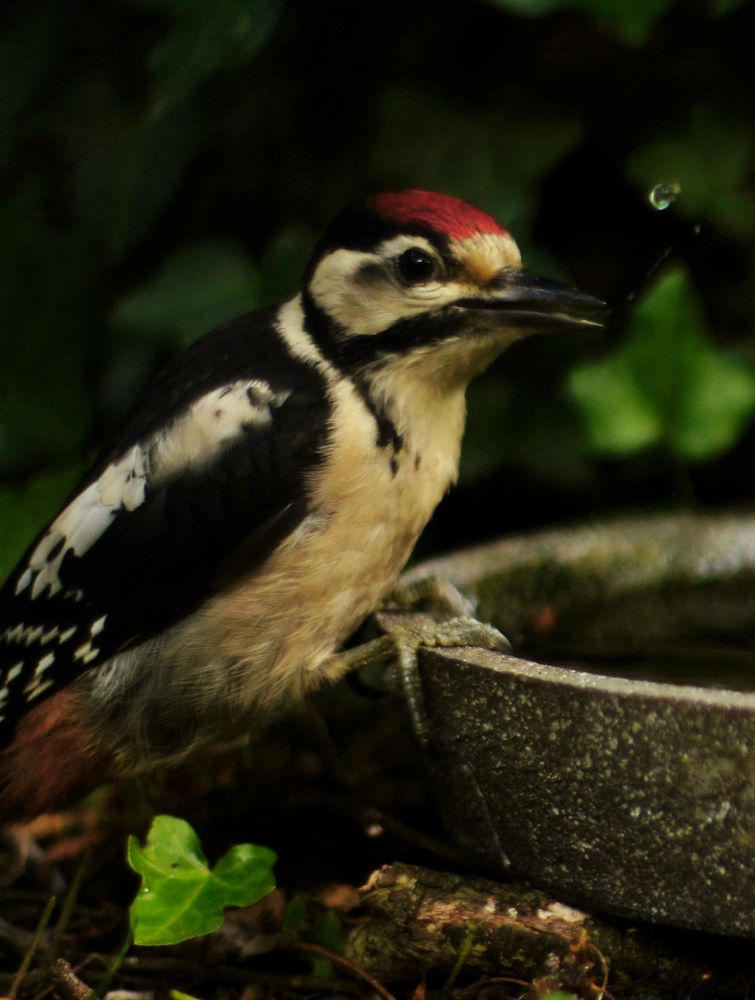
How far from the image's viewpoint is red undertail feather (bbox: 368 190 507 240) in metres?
2.10

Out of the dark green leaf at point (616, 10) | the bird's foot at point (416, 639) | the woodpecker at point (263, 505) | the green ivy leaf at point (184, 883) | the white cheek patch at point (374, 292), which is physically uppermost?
the dark green leaf at point (616, 10)

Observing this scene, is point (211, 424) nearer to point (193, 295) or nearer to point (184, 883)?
point (184, 883)

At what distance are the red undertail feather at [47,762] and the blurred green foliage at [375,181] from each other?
68cm

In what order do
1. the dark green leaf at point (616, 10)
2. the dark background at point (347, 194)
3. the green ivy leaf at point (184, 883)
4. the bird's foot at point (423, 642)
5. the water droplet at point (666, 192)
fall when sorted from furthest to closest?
the water droplet at point (666, 192) → the dark background at point (347, 194) → the dark green leaf at point (616, 10) → the bird's foot at point (423, 642) → the green ivy leaf at point (184, 883)

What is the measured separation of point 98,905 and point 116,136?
5.47 ft

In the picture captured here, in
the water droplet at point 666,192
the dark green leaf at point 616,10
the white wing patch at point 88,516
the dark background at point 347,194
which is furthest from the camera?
the water droplet at point 666,192

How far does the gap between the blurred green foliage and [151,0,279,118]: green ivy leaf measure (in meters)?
0.12

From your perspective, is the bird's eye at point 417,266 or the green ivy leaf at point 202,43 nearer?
the bird's eye at point 417,266

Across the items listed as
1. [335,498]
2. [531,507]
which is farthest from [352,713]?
[335,498]

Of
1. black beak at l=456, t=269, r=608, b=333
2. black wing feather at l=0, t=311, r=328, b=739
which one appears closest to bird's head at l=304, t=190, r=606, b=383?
black beak at l=456, t=269, r=608, b=333

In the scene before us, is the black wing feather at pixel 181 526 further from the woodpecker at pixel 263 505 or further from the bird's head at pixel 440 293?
the bird's head at pixel 440 293

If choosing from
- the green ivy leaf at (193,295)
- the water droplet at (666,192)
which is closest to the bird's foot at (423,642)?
the green ivy leaf at (193,295)

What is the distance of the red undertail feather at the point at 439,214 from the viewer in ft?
6.88

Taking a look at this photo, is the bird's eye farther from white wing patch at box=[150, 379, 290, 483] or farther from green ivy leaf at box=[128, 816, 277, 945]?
green ivy leaf at box=[128, 816, 277, 945]
